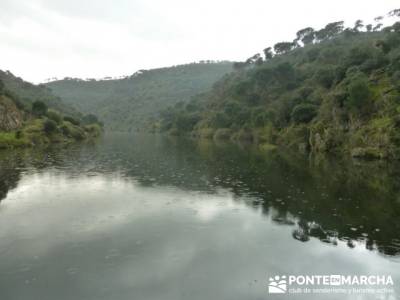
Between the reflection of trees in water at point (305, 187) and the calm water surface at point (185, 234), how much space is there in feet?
0.48

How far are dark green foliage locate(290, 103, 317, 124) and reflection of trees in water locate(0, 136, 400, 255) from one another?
3275cm

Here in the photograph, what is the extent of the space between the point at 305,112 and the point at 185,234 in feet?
262

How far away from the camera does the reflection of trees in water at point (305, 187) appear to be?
2370 cm

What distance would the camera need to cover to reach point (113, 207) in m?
28.7

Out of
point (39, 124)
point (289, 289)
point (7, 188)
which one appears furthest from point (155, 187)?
point (39, 124)

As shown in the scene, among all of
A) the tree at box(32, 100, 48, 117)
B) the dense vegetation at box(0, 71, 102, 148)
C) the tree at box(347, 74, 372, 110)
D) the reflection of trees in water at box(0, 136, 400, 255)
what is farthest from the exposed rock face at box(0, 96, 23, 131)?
the tree at box(347, 74, 372, 110)

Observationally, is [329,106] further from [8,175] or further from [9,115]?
[9,115]

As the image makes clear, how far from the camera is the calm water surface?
15266mm

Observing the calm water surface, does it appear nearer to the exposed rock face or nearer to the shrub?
the exposed rock face

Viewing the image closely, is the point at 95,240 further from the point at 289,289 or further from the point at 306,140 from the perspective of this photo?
the point at 306,140

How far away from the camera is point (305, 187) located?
38156 mm

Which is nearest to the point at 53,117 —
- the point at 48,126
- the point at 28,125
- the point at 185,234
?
the point at 48,126

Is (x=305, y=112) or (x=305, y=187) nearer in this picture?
(x=305, y=187)

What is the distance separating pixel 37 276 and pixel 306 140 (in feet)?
272
